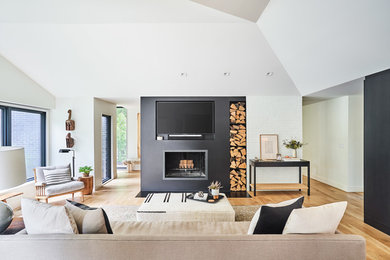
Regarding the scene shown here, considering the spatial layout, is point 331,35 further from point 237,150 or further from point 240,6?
point 237,150

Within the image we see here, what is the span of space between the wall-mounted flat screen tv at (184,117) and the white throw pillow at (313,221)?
349 cm

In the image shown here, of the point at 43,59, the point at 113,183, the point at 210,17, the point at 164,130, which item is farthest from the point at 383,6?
the point at 113,183

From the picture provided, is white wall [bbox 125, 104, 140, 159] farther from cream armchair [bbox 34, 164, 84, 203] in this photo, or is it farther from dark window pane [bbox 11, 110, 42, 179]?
cream armchair [bbox 34, 164, 84, 203]

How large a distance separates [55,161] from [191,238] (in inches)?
187

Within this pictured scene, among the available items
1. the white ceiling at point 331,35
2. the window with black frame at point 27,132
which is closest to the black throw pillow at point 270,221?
the white ceiling at point 331,35

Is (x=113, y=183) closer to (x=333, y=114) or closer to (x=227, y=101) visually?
(x=227, y=101)

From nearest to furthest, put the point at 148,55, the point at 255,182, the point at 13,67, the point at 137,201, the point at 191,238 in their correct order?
the point at 191,238 < the point at 148,55 < the point at 13,67 < the point at 137,201 < the point at 255,182

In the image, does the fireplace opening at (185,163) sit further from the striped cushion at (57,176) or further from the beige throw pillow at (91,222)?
the beige throw pillow at (91,222)

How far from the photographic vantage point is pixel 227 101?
4887mm

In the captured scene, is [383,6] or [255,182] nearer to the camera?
[383,6]

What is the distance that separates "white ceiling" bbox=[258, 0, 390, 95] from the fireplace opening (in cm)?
277

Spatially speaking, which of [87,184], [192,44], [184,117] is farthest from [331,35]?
[87,184]

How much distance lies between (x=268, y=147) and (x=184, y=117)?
6.70 feet

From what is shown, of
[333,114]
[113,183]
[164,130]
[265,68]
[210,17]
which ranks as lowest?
[113,183]
